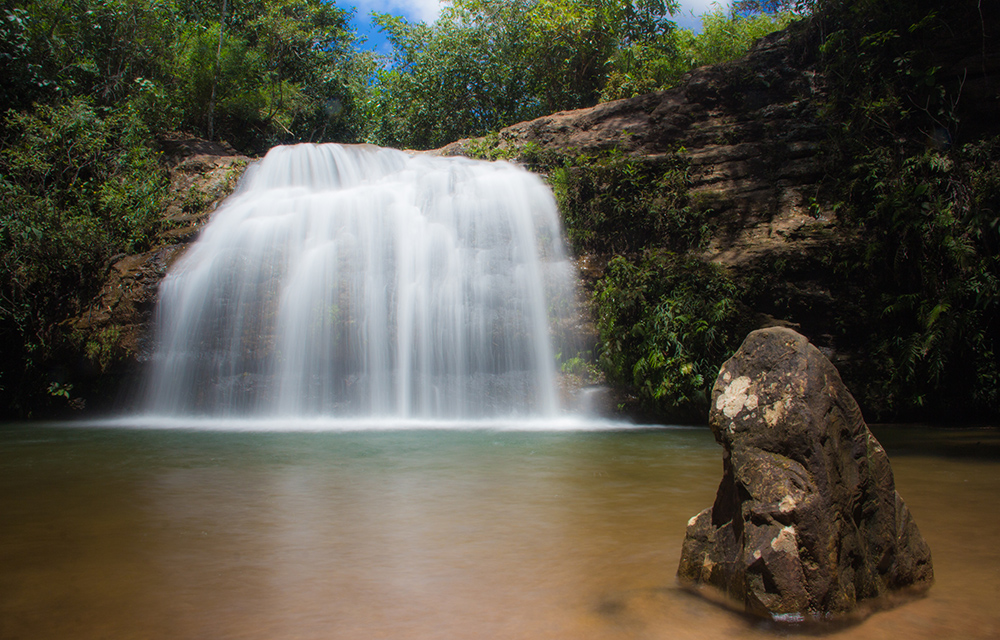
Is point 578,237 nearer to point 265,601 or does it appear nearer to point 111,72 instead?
point 265,601

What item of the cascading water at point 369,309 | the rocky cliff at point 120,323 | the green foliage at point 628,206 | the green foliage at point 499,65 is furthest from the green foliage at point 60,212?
the green foliage at point 499,65

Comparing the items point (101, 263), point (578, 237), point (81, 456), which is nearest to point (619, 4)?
point (578, 237)

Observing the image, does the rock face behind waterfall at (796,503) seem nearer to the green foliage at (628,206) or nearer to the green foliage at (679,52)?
the green foliage at (628,206)

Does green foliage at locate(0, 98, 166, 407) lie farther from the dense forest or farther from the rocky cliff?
the rocky cliff

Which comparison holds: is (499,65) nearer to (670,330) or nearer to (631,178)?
(631,178)

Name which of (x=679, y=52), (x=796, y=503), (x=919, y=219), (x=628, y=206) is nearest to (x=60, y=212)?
(x=628, y=206)

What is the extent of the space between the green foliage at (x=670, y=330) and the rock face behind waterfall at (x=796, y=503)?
260 inches

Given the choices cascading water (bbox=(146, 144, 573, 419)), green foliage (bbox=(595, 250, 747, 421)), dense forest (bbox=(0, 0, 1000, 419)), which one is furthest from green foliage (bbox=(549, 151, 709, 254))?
green foliage (bbox=(595, 250, 747, 421))

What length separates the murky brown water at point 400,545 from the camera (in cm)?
243

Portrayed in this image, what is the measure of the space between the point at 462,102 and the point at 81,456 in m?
21.2

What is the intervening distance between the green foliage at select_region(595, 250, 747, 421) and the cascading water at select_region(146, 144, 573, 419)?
3.43ft

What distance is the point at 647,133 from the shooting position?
13383mm

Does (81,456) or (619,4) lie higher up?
(619,4)

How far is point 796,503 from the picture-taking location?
237 cm
